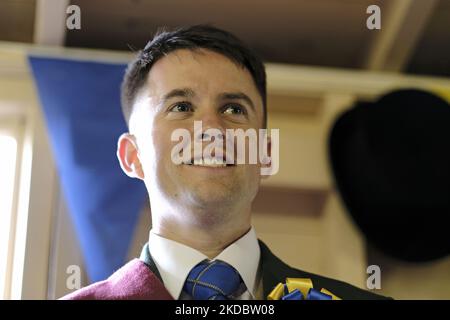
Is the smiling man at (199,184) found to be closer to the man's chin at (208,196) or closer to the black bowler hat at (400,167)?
the man's chin at (208,196)

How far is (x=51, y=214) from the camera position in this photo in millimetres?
1037

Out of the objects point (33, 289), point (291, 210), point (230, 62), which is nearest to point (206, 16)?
point (230, 62)

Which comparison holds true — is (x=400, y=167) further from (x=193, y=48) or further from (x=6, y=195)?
(x=6, y=195)

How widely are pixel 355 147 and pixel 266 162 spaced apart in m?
0.28

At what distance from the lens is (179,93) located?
95cm

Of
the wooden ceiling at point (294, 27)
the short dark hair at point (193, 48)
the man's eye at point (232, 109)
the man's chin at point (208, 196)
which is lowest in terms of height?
the man's chin at point (208, 196)

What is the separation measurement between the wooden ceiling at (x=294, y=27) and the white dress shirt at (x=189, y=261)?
9.7 inches

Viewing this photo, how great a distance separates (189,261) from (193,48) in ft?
0.78

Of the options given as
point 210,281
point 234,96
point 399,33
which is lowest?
point 210,281

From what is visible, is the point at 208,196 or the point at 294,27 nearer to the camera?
the point at 208,196

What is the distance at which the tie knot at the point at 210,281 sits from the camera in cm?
91

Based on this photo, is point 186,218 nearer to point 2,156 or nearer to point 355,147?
point 2,156

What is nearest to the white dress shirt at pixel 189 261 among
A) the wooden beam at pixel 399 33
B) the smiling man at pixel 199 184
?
the smiling man at pixel 199 184

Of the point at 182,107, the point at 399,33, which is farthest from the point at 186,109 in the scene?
the point at 399,33
